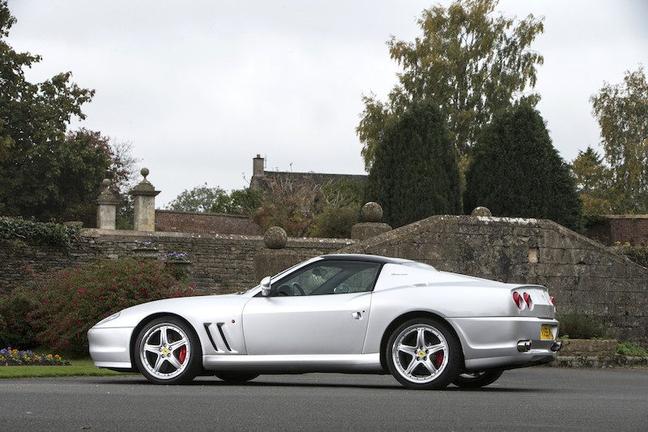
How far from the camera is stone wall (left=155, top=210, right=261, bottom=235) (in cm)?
5459

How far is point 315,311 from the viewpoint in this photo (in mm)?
12188

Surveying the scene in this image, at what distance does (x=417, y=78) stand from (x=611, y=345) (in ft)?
121

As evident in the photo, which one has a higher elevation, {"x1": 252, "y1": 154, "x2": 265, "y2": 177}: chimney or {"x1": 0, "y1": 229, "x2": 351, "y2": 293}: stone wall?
{"x1": 252, "y1": 154, "x2": 265, "y2": 177}: chimney

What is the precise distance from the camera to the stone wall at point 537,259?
22.2m

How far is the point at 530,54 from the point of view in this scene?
56156 mm

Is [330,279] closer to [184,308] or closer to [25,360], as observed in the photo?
[184,308]

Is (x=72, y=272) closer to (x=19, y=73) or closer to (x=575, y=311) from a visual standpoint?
(x=575, y=311)

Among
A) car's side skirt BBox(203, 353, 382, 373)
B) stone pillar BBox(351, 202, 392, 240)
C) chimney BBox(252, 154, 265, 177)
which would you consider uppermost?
chimney BBox(252, 154, 265, 177)

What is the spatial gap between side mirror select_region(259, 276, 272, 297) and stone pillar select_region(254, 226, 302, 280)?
10146mm

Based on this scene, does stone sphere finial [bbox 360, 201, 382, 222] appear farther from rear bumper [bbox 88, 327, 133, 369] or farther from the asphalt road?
rear bumper [bbox 88, 327, 133, 369]

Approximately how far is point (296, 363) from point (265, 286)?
0.80 meters

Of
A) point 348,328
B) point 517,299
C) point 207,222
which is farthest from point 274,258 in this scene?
point 207,222

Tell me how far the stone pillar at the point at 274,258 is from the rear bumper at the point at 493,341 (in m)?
11.0

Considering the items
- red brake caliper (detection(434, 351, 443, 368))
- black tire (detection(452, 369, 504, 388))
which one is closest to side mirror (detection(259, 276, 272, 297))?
red brake caliper (detection(434, 351, 443, 368))
